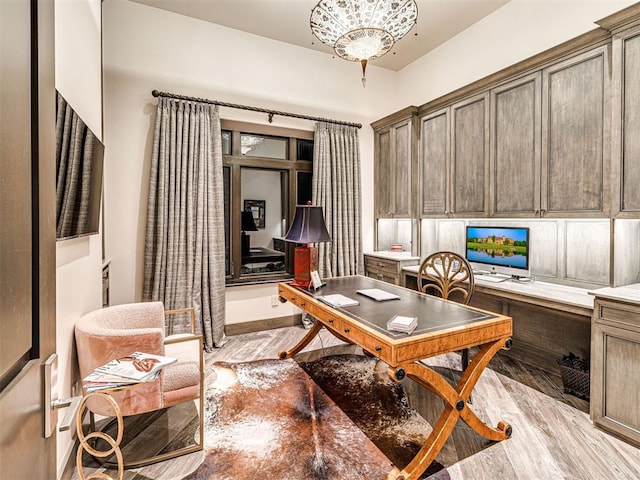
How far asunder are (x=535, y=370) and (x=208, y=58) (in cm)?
468

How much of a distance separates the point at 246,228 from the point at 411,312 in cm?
276

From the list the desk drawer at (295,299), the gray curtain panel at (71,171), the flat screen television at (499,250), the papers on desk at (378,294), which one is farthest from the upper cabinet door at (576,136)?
the gray curtain panel at (71,171)

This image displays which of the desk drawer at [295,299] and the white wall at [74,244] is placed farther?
the desk drawer at [295,299]

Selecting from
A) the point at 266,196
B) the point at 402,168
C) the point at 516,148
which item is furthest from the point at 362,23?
the point at 266,196

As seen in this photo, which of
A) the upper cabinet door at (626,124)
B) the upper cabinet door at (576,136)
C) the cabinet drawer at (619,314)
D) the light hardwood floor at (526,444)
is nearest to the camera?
the light hardwood floor at (526,444)

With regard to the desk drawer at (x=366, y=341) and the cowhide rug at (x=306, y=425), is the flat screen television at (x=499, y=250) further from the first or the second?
the desk drawer at (x=366, y=341)

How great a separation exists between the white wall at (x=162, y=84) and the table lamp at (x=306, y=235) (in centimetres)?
153

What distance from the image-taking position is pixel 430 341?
1765mm

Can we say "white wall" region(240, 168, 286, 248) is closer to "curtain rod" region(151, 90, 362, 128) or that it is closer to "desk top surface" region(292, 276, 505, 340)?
"curtain rod" region(151, 90, 362, 128)

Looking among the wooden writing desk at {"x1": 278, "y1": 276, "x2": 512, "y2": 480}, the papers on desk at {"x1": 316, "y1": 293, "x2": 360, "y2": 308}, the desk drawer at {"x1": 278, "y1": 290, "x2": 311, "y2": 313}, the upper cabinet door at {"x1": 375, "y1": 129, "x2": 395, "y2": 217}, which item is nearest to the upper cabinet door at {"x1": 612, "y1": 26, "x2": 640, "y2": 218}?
the wooden writing desk at {"x1": 278, "y1": 276, "x2": 512, "y2": 480}

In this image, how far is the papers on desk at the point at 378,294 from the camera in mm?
2470

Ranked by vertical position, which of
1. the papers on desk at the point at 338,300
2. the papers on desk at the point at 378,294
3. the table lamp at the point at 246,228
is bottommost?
the papers on desk at the point at 338,300

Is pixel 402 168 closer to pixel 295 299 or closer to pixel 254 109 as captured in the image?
pixel 254 109

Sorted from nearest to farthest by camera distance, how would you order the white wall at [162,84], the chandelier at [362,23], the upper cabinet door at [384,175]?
the chandelier at [362,23] → the white wall at [162,84] → the upper cabinet door at [384,175]
